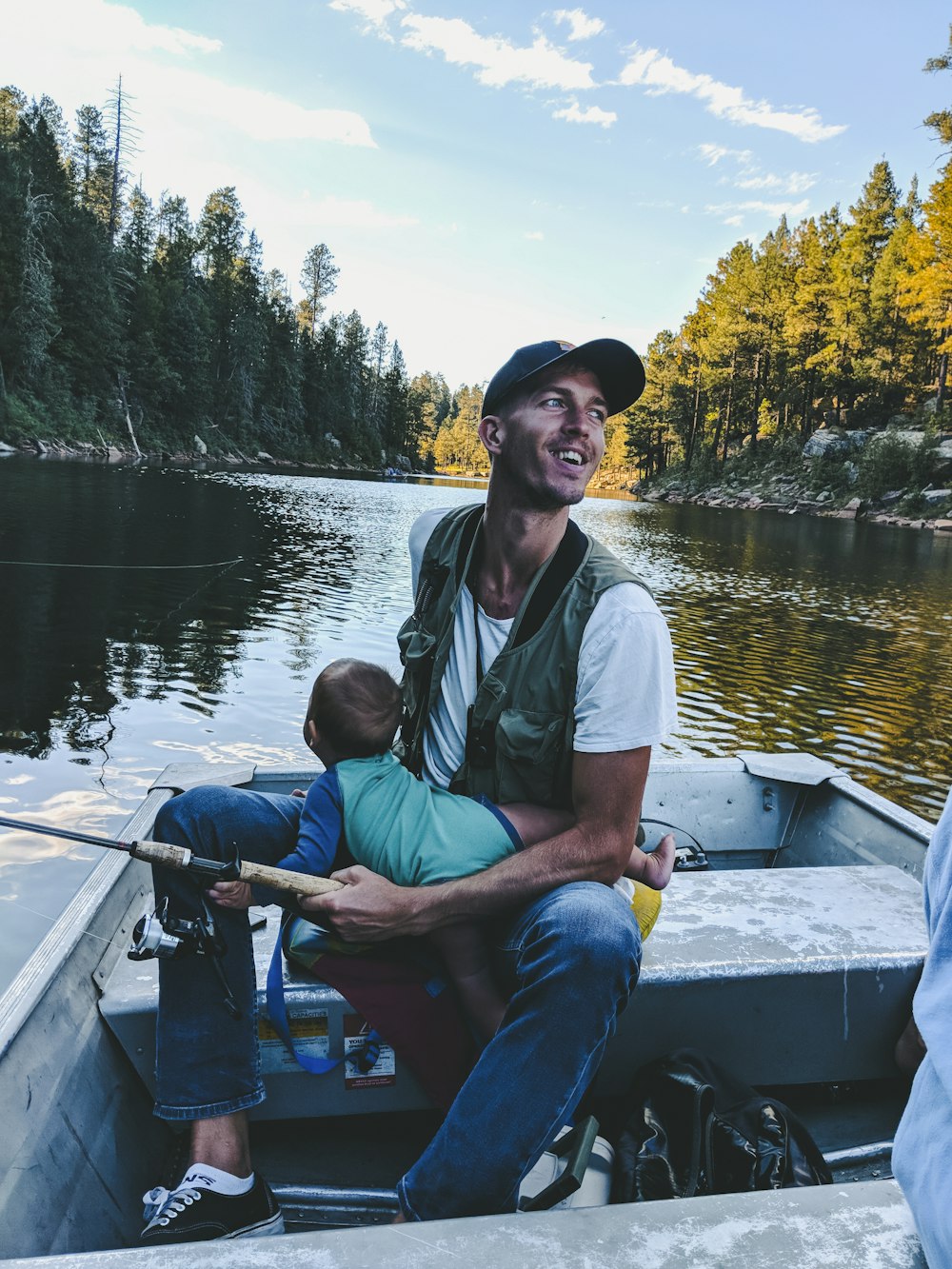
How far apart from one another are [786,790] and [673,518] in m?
36.1

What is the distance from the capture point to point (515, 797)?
2115mm

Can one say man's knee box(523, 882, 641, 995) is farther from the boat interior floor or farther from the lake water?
the lake water

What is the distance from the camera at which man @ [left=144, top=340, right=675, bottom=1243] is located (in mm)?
1574

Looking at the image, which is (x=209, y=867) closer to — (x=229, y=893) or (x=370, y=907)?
(x=229, y=893)

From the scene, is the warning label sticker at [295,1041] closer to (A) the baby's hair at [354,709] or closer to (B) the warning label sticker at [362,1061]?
(B) the warning label sticker at [362,1061]

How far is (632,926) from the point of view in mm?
1706

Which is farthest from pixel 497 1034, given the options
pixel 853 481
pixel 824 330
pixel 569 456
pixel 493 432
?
pixel 824 330

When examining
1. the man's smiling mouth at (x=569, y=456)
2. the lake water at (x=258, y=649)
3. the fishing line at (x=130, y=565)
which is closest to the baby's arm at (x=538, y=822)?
the man's smiling mouth at (x=569, y=456)

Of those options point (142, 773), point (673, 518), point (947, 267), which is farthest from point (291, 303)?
point (142, 773)

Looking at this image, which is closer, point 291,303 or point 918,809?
point 918,809

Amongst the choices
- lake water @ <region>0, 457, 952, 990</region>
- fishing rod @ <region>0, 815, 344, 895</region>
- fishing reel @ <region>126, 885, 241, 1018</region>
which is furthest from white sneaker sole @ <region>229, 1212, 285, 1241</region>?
lake water @ <region>0, 457, 952, 990</region>

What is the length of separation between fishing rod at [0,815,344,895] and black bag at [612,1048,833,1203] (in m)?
0.88

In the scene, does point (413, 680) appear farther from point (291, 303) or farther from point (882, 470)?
point (291, 303)

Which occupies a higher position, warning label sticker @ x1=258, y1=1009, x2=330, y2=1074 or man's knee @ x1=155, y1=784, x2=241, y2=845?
man's knee @ x1=155, y1=784, x2=241, y2=845
